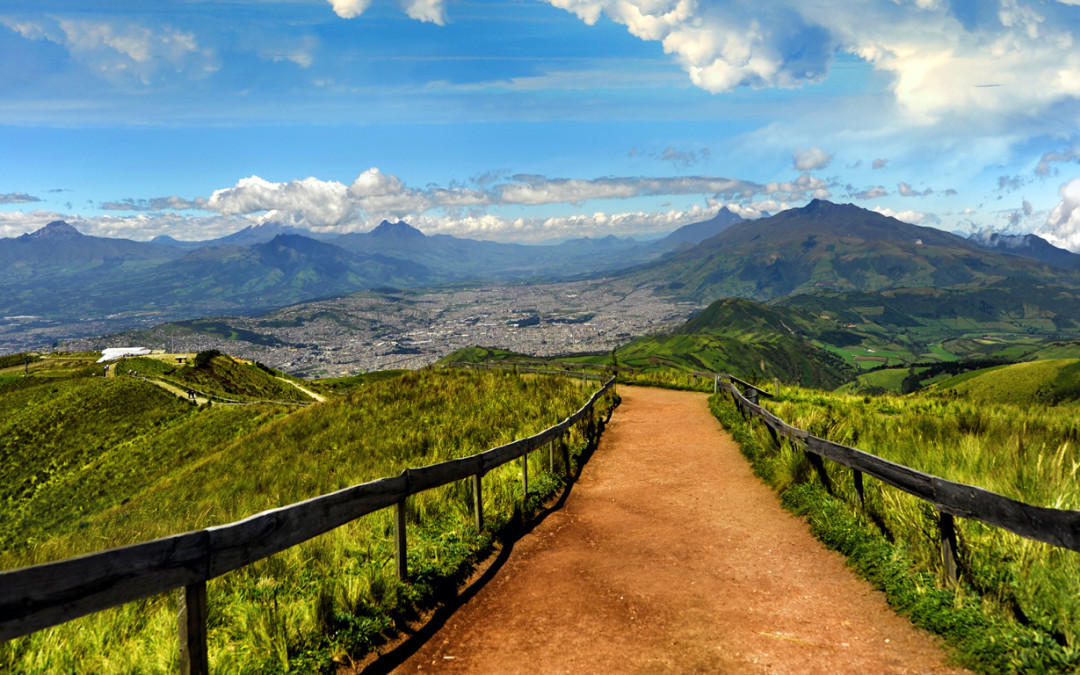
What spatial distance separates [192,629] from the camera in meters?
4.14

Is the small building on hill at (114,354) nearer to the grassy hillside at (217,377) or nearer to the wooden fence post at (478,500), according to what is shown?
the grassy hillside at (217,377)

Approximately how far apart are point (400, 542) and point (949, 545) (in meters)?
5.94

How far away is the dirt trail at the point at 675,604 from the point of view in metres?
5.21

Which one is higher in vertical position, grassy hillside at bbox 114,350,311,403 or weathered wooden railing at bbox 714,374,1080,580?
weathered wooden railing at bbox 714,374,1080,580

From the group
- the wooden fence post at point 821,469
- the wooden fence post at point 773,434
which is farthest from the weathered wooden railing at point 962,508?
the wooden fence post at point 773,434

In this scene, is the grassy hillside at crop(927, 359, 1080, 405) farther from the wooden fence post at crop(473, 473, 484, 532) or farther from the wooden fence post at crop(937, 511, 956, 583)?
the wooden fence post at crop(473, 473, 484, 532)

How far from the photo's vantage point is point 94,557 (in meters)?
3.39

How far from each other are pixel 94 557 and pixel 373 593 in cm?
321

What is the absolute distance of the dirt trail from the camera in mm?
5215

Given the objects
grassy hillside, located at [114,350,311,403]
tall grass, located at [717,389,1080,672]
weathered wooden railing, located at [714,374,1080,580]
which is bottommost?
grassy hillside, located at [114,350,311,403]

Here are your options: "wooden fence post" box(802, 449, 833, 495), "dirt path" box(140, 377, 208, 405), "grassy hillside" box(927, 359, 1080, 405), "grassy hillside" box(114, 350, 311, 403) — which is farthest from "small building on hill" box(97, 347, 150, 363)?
"grassy hillside" box(927, 359, 1080, 405)

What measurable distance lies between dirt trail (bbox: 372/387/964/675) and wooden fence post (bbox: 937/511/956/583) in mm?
731

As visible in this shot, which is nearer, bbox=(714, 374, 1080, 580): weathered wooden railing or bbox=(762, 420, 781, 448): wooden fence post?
bbox=(714, 374, 1080, 580): weathered wooden railing

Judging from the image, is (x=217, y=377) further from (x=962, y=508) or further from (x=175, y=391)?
(x=962, y=508)
